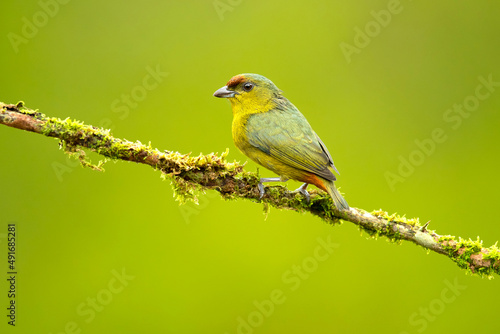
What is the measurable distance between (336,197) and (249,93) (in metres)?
1.26

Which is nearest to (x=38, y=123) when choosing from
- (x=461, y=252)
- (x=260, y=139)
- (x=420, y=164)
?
(x=260, y=139)

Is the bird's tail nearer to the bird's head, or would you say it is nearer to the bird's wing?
the bird's wing

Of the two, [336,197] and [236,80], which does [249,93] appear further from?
[336,197]

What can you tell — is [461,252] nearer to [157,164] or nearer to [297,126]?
[297,126]

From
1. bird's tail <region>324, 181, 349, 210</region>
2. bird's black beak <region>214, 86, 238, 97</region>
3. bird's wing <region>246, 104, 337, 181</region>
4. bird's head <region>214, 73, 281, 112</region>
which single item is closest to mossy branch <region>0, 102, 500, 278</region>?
bird's tail <region>324, 181, 349, 210</region>

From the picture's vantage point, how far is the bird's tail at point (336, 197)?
139 inches

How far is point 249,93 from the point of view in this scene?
4340 millimetres

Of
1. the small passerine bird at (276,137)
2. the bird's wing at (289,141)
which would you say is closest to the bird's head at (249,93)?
the small passerine bird at (276,137)

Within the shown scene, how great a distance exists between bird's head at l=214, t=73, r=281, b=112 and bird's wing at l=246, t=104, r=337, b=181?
115 mm

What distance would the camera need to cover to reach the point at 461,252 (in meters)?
3.28

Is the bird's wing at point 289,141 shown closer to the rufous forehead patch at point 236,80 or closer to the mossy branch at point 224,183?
the mossy branch at point 224,183

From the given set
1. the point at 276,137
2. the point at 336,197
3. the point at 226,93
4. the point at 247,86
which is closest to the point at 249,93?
the point at 247,86

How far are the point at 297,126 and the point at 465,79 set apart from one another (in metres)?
3.79

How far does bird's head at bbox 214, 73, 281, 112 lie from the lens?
4.32m
